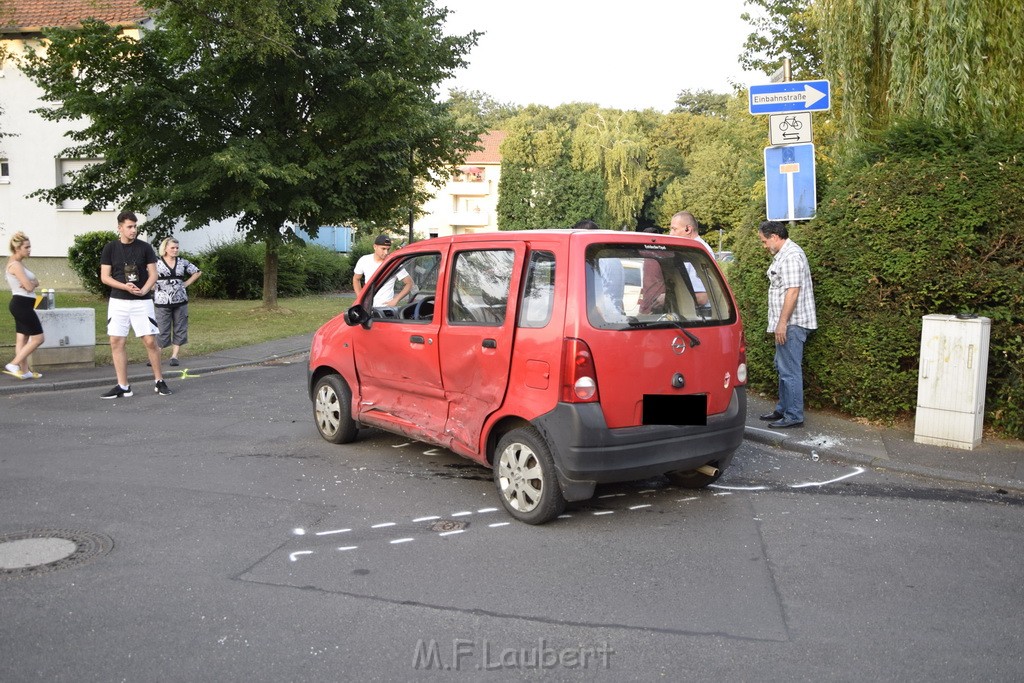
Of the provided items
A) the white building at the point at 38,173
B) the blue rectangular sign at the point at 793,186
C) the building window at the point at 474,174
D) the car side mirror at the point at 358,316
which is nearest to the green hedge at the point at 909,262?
the blue rectangular sign at the point at 793,186

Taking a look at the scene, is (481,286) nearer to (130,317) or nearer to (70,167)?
(130,317)

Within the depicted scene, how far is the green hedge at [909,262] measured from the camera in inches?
300

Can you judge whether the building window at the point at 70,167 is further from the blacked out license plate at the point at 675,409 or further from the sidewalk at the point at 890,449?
the blacked out license plate at the point at 675,409

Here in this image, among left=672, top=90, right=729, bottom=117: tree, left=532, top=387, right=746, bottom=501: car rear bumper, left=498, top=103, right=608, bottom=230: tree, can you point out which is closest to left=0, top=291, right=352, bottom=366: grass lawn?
left=532, top=387, right=746, bottom=501: car rear bumper

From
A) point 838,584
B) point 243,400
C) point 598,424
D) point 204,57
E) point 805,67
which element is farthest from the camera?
point 805,67

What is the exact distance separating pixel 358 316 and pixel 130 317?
4.08m

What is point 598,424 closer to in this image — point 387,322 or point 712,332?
point 712,332

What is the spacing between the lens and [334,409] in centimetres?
759

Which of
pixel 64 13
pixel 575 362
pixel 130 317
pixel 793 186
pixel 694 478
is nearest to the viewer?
pixel 575 362

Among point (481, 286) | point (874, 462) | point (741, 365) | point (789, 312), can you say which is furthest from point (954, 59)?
point (481, 286)

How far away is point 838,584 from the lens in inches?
177

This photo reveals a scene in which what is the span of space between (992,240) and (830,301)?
4.82 ft

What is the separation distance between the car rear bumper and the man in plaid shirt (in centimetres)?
285

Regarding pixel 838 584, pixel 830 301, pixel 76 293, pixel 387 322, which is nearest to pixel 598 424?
pixel 838 584
